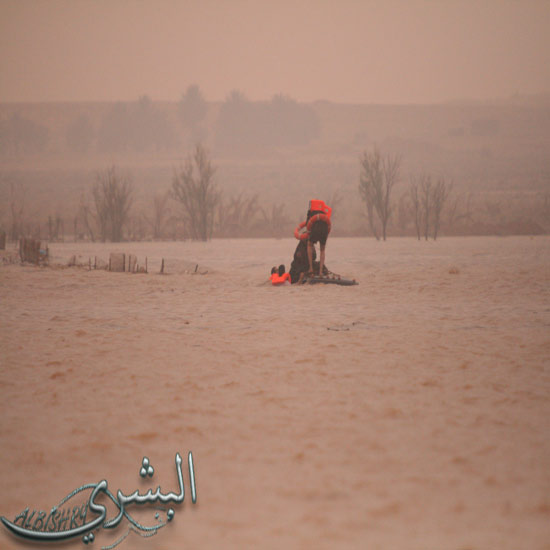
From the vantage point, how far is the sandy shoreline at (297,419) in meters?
2.07

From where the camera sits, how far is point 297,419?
9.96ft

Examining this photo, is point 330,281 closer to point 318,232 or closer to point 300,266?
point 300,266

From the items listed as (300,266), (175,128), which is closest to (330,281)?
(300,266)

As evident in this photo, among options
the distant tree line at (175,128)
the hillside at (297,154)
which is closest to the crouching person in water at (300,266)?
the hillside at (297,154)

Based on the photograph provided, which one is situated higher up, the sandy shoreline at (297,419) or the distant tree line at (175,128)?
the distant tree line at (175,128)

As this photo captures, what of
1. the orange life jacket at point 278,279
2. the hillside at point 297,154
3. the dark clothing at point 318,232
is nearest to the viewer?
the dark clothing at point 318,232

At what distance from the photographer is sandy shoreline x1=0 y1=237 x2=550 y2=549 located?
2072 mm

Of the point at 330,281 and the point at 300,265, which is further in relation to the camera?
the point at 300,265

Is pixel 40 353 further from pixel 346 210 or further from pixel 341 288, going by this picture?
pixel 346 210

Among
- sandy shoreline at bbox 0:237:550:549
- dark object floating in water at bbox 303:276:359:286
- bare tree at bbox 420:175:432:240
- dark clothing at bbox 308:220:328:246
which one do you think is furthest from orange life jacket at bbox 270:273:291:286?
bare tree at bbox 420:175:432:240

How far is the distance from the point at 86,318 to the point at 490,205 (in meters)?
31.7

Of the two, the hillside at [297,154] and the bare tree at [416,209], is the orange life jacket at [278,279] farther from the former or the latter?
the hillside at [297,154]

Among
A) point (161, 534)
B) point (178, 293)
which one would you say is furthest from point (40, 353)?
point (178, 293)

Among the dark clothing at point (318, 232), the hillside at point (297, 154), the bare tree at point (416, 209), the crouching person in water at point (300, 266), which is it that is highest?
the hillside at point (297, 154)
